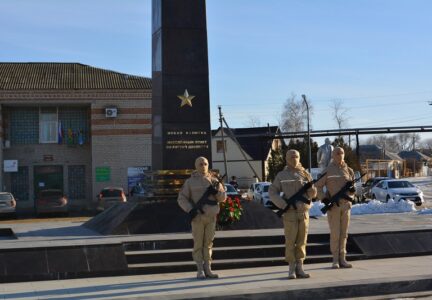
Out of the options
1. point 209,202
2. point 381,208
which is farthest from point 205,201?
point 381,208

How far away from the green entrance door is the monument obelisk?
29098 millimetres

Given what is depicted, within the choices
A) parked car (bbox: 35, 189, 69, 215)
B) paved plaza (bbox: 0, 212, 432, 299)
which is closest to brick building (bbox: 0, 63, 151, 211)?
parked car (bbox: 35, 189, 69, 215)

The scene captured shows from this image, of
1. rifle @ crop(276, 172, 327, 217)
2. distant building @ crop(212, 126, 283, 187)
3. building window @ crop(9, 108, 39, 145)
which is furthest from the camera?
distant building @ crop(212, 126, 283, 187)

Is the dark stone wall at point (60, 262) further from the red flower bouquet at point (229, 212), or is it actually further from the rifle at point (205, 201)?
the red flower bouquet at point (229, 212)

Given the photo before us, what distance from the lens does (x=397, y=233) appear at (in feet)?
43.6

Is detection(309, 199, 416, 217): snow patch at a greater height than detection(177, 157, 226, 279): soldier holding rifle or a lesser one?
lesser

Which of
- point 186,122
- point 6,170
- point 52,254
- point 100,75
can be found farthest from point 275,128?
point 52,254

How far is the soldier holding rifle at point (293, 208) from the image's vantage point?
9.84 metres

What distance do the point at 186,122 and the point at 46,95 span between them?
2833cm

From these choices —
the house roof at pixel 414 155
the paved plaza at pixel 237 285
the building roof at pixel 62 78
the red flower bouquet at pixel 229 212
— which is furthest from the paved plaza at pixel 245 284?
the house roof at pixel 414 155

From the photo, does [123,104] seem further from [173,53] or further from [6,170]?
[173,53]

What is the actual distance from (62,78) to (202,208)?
35614 mm

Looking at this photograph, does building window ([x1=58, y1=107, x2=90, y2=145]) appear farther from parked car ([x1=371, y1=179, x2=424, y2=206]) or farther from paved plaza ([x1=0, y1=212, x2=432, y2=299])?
paved plaza ([x1=0, y1=212, x2=432, y2=299])

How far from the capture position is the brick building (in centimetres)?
4209
